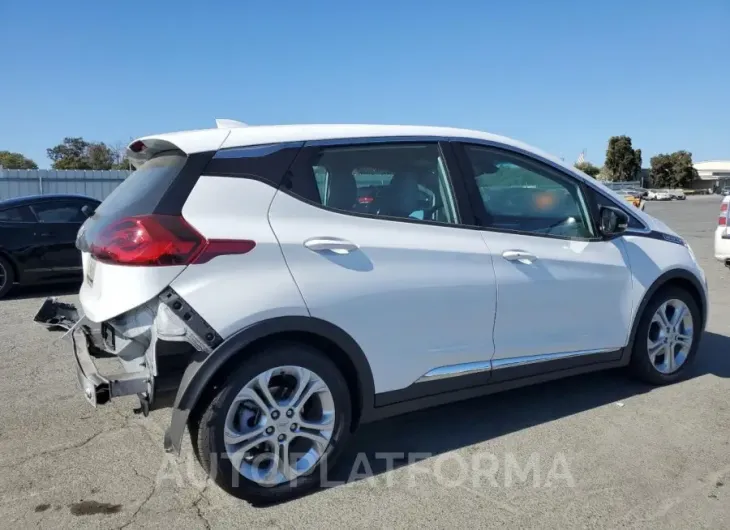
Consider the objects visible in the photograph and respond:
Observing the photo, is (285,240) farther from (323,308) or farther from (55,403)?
(55,403)

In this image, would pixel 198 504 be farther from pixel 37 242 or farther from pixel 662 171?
pixel 662 171

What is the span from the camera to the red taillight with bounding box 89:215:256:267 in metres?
2.59

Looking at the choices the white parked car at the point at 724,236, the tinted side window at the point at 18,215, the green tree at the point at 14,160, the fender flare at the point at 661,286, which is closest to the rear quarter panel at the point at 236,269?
the fender flare at the point at 661,286

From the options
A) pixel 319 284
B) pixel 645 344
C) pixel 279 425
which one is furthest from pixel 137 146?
pixel 645 344

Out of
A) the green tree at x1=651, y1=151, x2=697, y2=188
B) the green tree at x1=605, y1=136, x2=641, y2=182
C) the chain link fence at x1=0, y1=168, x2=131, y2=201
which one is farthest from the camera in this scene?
the green tree at x1=651, y1=151, x2=697, y2=188

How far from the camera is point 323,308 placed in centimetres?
286

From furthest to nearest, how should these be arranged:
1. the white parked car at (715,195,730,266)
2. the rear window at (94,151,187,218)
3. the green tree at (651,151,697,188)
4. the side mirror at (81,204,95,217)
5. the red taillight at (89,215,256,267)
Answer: the green tree at (651,151,697,188), the white parked car at (715,195,730,266), the side mirror at (81,204,95,217), the rear window at (94,151,187,218), the red taillight at (89,215,256,267)

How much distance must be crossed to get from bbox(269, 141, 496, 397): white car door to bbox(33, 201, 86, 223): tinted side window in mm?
6878

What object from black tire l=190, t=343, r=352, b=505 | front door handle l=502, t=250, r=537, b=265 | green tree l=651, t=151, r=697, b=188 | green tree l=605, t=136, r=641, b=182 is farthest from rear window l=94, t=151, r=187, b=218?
green tree l=651, t=151, r=697, b=188

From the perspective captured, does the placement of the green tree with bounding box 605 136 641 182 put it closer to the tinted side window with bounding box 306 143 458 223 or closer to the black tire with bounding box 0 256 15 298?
the black tire with bounding box 0 256 15 298

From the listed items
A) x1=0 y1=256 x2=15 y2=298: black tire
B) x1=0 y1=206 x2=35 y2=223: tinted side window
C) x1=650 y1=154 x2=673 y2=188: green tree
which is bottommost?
x1=0 y1=256 x2=15 y2=298: black tire

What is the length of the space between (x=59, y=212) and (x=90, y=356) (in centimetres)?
653

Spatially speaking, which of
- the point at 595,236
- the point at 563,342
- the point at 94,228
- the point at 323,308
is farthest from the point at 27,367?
the point at 595,236

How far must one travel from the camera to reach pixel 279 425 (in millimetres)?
2834
